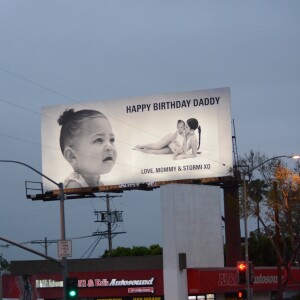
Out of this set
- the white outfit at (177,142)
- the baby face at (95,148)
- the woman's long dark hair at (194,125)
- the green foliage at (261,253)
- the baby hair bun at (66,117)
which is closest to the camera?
the woman's long dark hair at (194,125)

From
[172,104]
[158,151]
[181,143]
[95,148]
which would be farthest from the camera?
[95,148]

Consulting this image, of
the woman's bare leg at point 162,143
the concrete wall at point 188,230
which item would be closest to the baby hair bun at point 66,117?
the woman's bare leg at point 162,143

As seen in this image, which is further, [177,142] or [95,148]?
[95,148]

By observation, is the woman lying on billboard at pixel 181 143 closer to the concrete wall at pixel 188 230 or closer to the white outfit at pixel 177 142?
the white outfit at pixel 177 142

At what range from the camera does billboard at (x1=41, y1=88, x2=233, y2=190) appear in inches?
2314

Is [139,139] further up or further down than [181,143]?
further up

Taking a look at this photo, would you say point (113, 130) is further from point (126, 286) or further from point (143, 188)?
point (126, 286)

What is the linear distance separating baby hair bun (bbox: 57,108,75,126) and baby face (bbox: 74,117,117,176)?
1.30 m

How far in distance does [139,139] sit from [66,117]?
20.6ft

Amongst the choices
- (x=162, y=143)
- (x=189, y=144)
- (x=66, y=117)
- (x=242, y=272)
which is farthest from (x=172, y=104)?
(x=242, y=272)

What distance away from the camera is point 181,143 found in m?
59.6

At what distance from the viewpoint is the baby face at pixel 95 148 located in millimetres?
61875

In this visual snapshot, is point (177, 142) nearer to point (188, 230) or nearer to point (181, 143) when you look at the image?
point (181, 143)

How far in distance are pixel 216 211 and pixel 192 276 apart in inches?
224
